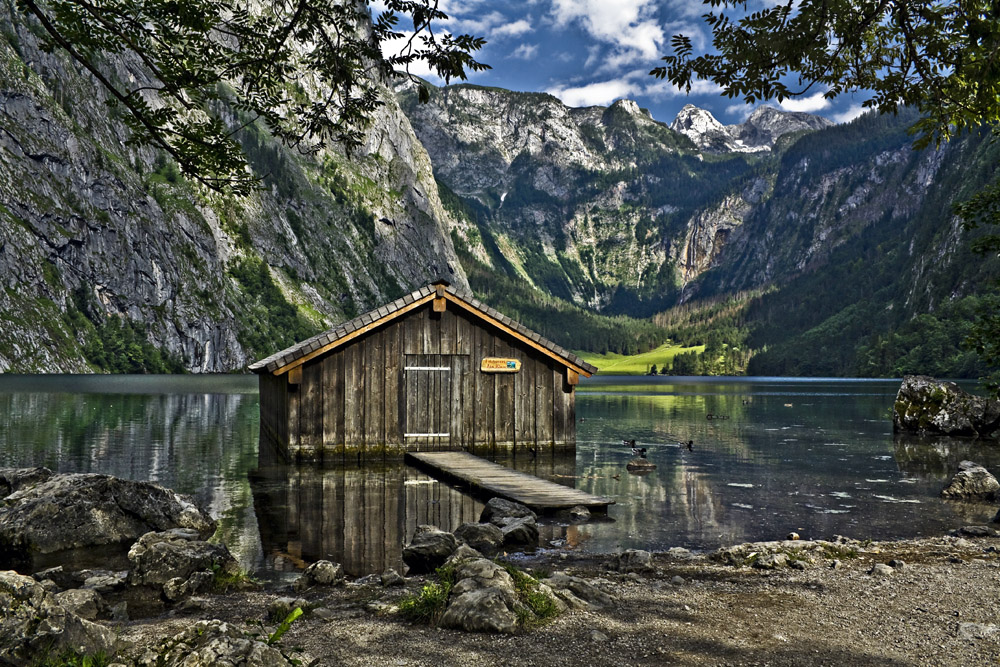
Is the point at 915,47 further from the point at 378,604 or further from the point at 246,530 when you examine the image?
the point at 246,530

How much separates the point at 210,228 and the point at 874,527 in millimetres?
196420

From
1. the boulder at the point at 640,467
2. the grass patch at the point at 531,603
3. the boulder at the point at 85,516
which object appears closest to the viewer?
the grass patch at the point at 531,603

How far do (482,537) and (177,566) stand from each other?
514cm

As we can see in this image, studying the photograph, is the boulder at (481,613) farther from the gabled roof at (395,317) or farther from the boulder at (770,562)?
the gabled roof at (395,317)

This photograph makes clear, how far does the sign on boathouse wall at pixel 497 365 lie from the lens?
26500 mm

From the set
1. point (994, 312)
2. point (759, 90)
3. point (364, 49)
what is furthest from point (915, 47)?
point (994, 312)

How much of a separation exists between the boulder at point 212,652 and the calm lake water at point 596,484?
18.5 feet

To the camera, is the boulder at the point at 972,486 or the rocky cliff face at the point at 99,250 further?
the rocky cliff face at the point at 99,250

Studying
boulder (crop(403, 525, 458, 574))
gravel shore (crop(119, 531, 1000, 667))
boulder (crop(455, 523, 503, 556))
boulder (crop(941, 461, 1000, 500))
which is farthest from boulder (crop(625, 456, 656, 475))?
boulder (crop(403, 525, 458, 574))

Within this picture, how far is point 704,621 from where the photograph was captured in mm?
8453

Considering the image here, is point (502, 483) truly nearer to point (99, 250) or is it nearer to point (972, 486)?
point (972, 486)

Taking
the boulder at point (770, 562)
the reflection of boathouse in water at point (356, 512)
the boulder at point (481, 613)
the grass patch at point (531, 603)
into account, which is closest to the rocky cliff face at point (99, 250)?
the reflection of boathouse in water at point (356, 512)

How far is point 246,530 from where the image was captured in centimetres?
1504

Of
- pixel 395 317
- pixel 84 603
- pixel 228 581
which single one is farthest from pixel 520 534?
pixel 395 317
